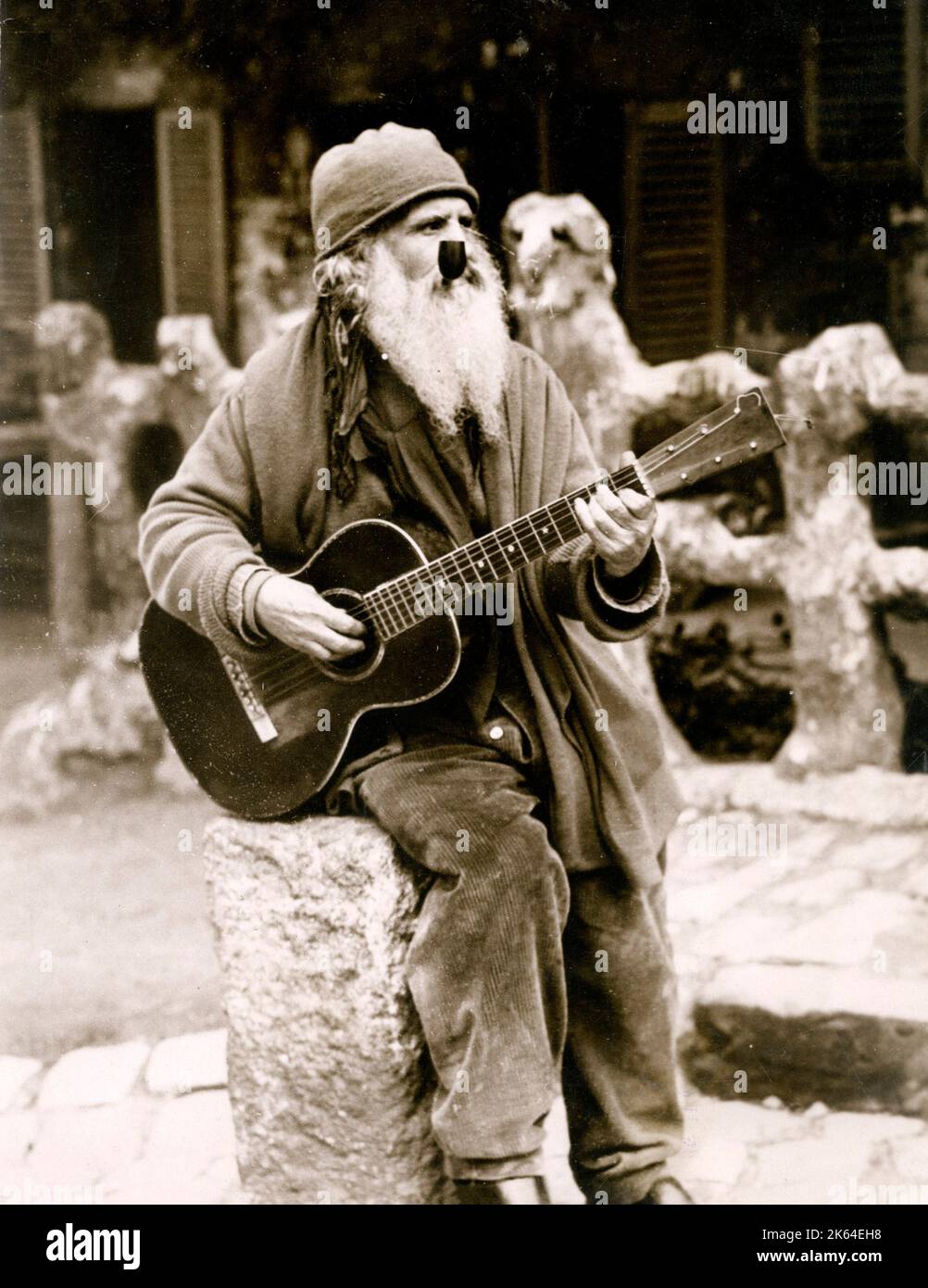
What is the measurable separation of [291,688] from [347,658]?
0.14 m

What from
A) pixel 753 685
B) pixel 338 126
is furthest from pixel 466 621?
pixel 753 685

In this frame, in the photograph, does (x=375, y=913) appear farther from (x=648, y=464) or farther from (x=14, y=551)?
(x=14, y=551)

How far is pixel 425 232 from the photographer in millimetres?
3104

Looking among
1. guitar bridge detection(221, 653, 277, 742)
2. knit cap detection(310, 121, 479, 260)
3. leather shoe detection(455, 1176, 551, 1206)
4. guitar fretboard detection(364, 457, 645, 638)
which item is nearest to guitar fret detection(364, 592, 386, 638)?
guitar fretboard detection(364, 457, 645, 638)

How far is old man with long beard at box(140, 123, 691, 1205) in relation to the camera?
2.99 meters

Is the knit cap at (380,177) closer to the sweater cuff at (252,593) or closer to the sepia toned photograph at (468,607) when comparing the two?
the sepia toned photograph at (468,607)

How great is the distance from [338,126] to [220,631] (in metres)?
1.22

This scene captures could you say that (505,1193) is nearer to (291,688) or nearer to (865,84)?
(291,688)

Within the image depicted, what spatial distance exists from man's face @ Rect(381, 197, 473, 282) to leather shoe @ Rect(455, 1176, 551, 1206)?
5.90ft

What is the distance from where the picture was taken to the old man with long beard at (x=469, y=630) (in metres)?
2.99

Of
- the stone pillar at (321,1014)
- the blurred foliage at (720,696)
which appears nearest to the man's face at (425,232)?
the stone pillar at (321,1014)

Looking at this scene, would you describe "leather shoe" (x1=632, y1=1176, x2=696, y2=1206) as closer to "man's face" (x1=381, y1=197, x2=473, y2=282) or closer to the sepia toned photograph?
the sepia toned photograph

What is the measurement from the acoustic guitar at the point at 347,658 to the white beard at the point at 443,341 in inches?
11.5

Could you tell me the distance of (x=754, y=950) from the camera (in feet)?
12.4
